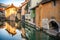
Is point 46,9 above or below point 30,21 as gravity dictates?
above

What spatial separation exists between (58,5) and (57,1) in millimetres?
106

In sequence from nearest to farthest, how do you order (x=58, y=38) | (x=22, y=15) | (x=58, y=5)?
(x=58, y=38), (x=58, y=5), (x=22, y=15)

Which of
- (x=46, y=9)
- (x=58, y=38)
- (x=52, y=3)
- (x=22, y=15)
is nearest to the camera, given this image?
(x=58, y=38)

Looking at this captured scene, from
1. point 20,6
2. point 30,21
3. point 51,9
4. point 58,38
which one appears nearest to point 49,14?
Answer: point 51,9

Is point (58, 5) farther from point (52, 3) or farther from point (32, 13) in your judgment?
point (32, 13)

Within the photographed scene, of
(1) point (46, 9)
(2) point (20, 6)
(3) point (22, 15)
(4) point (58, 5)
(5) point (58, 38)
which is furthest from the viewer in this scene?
(3) point (22, 15)

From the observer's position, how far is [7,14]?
20.0ft

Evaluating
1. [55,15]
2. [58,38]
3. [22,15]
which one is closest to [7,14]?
[22,15]

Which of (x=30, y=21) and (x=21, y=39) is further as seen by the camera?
(x=30, y=21)

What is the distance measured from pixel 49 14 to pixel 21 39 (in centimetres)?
98

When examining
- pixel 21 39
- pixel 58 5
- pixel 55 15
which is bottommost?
pixel 21 39

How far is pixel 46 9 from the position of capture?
4.27 metres

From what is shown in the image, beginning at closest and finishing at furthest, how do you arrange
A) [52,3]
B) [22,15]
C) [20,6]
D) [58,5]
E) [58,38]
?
[58,38] < [58,5] < [52,3] < [20,6] < [22,15]

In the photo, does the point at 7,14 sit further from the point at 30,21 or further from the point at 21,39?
the point at 21,39
